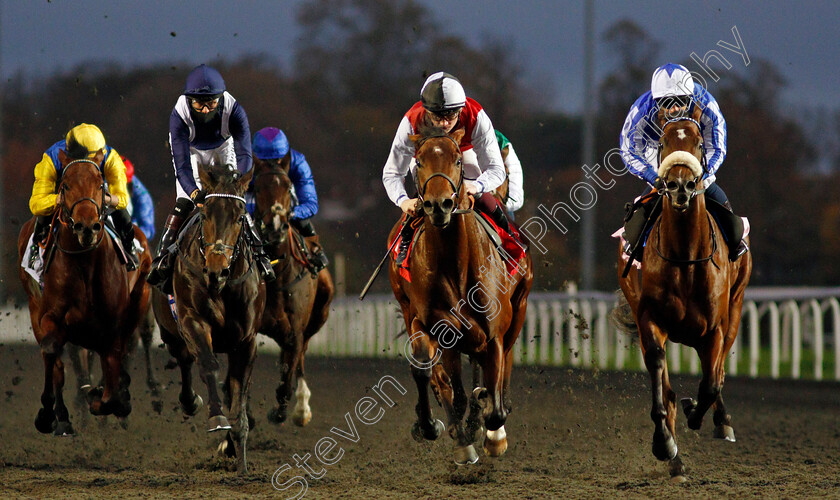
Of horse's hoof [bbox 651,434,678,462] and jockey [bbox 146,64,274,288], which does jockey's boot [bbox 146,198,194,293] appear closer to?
jockey [bbox 146,64,274,288]

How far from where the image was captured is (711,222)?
237 inches

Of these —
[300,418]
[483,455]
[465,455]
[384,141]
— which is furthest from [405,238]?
[384,141]

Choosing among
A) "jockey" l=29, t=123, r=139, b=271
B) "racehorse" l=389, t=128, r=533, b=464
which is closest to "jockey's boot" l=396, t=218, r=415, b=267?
"racehorse" l=389, t=128, r=533, b=464

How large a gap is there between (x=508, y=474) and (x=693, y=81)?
2553 mm

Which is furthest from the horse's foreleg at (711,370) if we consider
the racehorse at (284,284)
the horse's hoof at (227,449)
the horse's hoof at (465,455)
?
the racehorse at (284,284)

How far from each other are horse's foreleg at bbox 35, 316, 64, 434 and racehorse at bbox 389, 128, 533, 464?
2.35 meters

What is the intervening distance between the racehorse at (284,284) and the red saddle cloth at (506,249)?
1041 mm

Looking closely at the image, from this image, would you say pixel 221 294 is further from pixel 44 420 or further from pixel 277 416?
pixel 277 416

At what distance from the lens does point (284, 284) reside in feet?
25.3

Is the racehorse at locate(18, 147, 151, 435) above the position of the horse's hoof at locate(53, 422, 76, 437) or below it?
above

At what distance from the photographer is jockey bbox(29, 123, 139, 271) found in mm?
6742

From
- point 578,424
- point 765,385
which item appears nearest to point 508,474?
point 578,424

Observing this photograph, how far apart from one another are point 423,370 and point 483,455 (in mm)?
1460

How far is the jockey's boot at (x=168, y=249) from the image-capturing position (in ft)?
22.0
